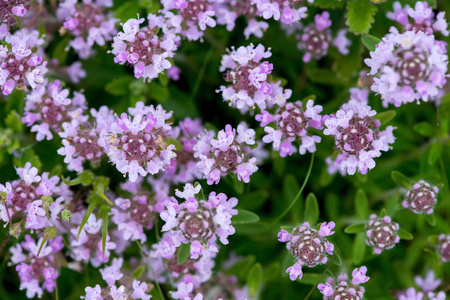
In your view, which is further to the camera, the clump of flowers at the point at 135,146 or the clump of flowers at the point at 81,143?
the clump of flowers at the point at 81,143

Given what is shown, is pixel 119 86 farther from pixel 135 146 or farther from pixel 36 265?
pixel 36 265

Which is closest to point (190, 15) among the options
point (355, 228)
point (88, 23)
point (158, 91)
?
point (158, 91)

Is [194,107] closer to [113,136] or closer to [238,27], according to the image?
[238,27]

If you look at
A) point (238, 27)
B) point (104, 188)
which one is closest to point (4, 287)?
point (104, 188)

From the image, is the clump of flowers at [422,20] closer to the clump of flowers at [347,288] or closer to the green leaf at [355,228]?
the green leaf at [355,228]

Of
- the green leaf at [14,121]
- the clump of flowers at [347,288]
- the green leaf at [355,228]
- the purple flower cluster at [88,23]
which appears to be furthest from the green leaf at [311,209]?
the green leaf at [14,121]

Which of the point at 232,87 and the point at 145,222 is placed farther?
the point at 145,222
